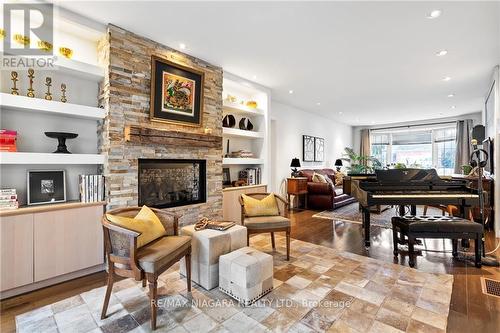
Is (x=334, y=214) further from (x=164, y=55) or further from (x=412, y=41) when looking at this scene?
(x=164, y=55)

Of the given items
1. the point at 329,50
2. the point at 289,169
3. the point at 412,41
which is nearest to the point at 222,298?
the point at 329,50

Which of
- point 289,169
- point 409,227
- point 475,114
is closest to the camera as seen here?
point 409,227

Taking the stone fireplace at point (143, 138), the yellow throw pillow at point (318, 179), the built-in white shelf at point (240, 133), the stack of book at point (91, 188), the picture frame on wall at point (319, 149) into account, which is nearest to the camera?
the stack of book at point (91, 188)

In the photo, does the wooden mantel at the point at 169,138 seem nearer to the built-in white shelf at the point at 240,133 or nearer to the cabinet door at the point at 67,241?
the built-in white shelf at the point at 240,133

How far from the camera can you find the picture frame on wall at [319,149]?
7643mm

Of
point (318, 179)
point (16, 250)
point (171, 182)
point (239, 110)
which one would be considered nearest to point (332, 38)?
point (239, 110)

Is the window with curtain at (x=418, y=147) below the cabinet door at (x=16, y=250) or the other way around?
the other way around

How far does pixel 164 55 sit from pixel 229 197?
2.40 m

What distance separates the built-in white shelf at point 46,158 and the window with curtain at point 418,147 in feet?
31.4

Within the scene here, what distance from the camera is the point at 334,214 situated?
544cm

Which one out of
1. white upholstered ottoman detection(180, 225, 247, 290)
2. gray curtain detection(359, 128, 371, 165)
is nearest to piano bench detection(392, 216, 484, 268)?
white upholstered ottoman detection(180, 225, 247, 290)

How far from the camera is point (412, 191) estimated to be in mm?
3338

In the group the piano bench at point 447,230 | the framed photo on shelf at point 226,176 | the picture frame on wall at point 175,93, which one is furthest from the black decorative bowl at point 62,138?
the piano bench at point 447,230

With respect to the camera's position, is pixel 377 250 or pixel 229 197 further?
pixel 229 197
